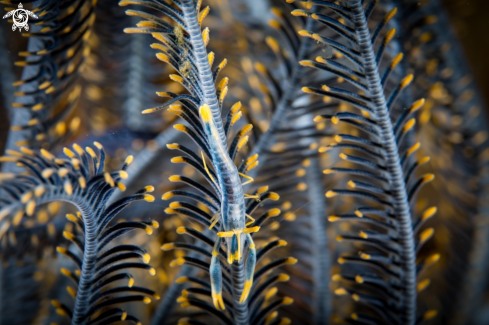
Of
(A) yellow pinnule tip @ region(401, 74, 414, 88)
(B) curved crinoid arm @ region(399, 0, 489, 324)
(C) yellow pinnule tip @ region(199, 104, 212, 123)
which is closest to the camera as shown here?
(C) yellow pinnule tip @ region(199, 104, 212, 123)

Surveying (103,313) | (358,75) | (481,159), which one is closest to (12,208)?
(103,313)

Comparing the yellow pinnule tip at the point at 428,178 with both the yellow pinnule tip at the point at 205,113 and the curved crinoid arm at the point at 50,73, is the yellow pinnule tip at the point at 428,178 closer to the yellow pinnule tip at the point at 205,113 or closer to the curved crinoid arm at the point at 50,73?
the yellow pinnule tip at the point at 205,113

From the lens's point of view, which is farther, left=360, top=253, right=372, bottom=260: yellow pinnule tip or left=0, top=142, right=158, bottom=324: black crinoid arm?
left=360, top=253, right=372, bottom=260: yellow pinnule tip

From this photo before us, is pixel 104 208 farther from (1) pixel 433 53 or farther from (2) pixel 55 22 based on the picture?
(1) pixel 433 53

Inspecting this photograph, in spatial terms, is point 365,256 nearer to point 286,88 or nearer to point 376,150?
point 376,150

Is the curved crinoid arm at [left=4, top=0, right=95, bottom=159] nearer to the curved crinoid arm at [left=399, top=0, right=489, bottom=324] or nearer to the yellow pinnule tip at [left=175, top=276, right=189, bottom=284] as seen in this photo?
the yellow pinnule tip at [left=175, top=276, right=189, bottom=284]

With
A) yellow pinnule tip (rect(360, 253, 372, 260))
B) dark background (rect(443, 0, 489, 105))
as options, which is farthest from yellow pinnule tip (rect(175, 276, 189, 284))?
dark background (rect(443, 0, 489, 105))
